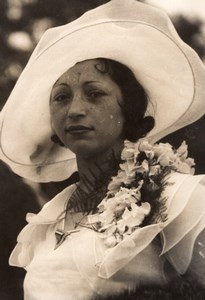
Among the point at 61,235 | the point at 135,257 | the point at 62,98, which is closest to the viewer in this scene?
the point at 135,257

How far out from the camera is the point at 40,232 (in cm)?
294

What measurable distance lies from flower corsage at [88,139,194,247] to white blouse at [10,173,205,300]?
0.04 m

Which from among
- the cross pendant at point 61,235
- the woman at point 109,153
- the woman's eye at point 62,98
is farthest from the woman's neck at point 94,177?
the woman's eye at point 62,98

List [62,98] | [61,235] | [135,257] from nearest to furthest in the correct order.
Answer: [135,257] < [61,235] < [62,98]

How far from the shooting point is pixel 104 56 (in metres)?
2.93

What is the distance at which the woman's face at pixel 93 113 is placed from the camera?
114 inches

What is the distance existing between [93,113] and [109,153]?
178mm

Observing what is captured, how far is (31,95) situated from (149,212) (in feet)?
2.46

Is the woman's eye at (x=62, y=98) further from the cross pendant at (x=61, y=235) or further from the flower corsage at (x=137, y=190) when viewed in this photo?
the cross pendant at (x=61, y=235)

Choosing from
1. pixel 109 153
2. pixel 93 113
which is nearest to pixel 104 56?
pixel 93 113

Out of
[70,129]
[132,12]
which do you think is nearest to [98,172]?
[70,129]

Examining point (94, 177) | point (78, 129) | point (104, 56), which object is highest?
point (104, 56)

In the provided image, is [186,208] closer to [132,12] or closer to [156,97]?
[156,97]

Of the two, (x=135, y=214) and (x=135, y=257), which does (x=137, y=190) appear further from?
(x=135, y=257)
